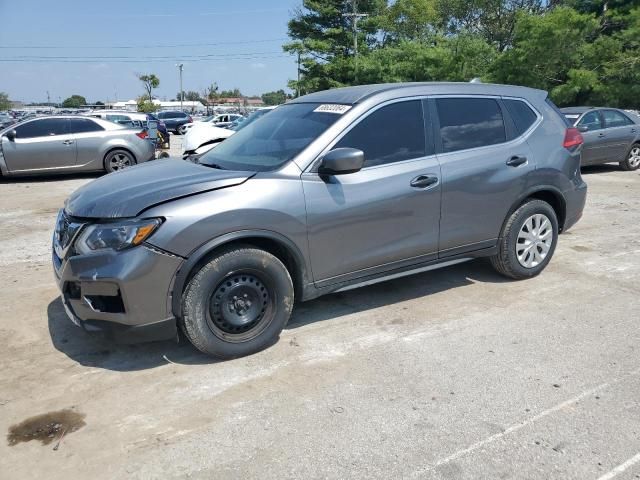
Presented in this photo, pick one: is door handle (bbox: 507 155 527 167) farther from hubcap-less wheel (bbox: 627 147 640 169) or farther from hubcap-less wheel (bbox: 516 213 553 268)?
hubcap-less wheel (bbox: 627 147 640 169)

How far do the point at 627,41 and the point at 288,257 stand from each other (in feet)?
86.1

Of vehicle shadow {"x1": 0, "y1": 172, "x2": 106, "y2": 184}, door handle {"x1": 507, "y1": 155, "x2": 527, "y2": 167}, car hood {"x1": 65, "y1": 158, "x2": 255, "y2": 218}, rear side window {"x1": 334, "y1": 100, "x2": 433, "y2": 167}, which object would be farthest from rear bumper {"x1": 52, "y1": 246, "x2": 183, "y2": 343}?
vehicle shadow {"x1": 0, "y1": 172, "x2": 106, "y2": 184}

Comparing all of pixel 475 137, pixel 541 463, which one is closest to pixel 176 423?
pixel 541 463

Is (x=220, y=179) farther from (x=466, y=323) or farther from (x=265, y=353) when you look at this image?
(x=466, y=323)

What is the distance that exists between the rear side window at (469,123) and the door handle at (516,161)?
187 millimetres

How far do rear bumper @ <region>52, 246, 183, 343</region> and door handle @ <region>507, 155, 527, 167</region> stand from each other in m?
2.98

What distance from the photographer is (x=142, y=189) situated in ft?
11.4

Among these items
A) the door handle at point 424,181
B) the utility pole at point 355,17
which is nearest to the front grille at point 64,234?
the door handle at point 424,181

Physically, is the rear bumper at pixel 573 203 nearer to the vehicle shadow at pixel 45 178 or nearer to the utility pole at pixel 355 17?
the vehicle shadow at pixel 45 178

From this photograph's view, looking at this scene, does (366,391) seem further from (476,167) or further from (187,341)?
(476,167)

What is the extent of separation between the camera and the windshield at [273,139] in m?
3.89

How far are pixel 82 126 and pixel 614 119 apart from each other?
476 inches

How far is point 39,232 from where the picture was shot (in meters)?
7.25

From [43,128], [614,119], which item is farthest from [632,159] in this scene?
[43,128]
